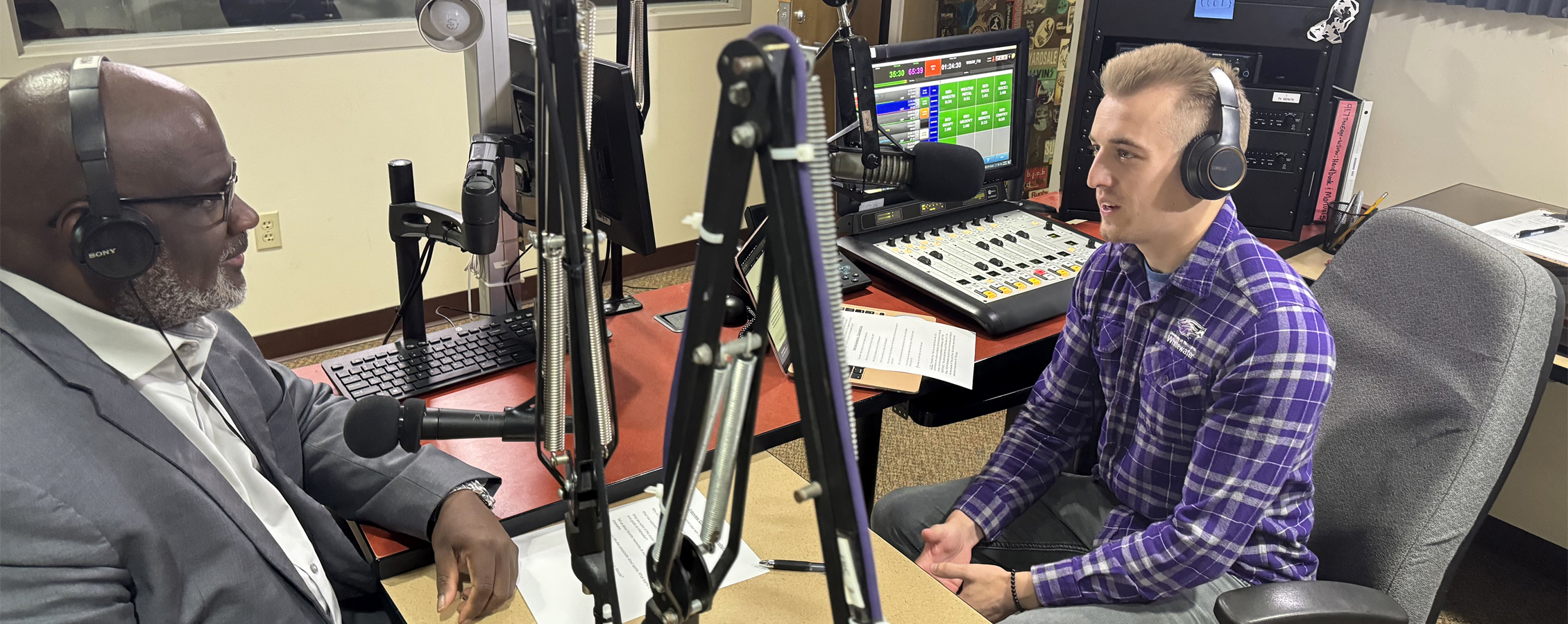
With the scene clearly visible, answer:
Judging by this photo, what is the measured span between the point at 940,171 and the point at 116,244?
0.80 metres

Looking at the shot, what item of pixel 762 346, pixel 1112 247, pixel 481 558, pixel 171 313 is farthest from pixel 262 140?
pixel 762 346

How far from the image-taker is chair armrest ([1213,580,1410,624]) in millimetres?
1157

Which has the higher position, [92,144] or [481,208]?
[92,144]

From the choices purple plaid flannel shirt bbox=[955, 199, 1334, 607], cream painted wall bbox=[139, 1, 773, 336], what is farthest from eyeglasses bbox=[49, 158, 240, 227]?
cream painted wall bbox=[139, 1, 773, 336]

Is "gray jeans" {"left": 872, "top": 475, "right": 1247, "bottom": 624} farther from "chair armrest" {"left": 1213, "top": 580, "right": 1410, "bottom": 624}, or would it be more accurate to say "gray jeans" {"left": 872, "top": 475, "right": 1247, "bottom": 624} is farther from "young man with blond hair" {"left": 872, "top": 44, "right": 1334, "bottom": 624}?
"chair armrest" {"left": 1213, "top": 580, "right": 1410, "bottom": 624}

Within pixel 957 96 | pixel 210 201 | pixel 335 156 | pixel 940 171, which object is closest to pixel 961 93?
pixel 957 96

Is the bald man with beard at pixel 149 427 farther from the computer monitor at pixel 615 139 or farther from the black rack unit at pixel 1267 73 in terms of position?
the black rack unit at pixel 1267 73

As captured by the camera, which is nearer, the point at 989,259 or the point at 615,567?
the point at 615,567

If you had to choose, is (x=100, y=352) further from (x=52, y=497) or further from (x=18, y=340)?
(x=52, y=497)

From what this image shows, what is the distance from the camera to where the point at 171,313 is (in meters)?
1.08

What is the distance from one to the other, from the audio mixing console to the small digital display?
0.54 feet

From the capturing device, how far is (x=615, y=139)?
60.3 inches

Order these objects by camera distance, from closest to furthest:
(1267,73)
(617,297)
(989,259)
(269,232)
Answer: (617,297) → (989,259) → (1267,73) → (269,232)

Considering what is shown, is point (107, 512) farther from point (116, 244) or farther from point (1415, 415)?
point (1415, 415)
